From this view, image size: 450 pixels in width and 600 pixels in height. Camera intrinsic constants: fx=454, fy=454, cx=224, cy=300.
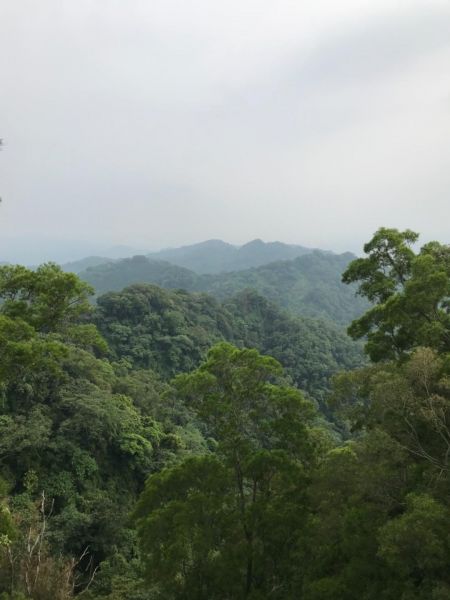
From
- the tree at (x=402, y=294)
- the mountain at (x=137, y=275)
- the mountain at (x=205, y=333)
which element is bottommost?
the mountain at (x=205, y=333)

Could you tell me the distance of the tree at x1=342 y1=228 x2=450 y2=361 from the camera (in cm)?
902

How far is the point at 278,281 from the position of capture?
467 feet

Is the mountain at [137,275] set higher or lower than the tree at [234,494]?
higher

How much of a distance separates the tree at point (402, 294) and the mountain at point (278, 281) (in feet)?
329

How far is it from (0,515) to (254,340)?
55.9 m

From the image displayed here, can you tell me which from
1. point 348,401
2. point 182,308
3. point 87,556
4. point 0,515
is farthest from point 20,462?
point 182,308

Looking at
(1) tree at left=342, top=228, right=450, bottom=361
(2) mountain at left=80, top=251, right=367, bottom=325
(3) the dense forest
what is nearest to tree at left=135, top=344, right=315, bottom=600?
(3) the dense forest

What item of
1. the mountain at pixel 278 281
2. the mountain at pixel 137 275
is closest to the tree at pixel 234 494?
the mountain at pixel 278 281

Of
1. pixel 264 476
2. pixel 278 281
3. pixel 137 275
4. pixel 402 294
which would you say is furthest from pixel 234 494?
pixel 137 275

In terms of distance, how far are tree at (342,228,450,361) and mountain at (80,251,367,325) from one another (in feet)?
329

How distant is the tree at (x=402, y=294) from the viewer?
355 inches

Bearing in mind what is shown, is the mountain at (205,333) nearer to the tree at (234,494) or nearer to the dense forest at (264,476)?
the dense forest at (264,476)

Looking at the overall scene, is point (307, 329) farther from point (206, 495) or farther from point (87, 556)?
point (206, 495)

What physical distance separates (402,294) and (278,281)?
133 m
